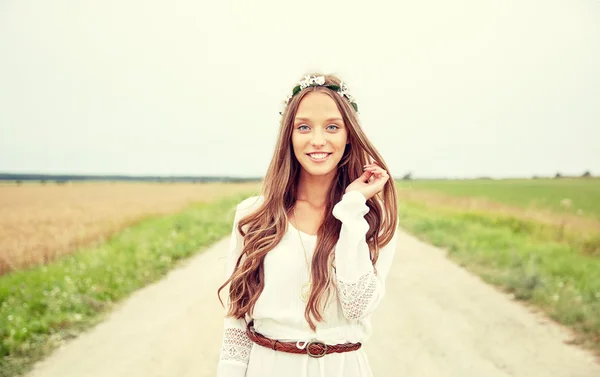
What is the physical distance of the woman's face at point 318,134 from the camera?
1851 millimetres

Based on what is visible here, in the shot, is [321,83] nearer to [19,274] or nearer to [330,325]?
[330,325]

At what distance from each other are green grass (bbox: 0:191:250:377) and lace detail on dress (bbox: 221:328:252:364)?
1.79 ft

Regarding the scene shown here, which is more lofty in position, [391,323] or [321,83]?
[321,83]

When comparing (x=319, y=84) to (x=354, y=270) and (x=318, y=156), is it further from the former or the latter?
(x=354, y=270)

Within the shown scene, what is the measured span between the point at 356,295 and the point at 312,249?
0.26 metres

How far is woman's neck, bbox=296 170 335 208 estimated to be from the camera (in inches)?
79.1

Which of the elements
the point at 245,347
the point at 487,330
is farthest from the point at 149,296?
the point at 245,347

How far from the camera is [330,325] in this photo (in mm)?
1738

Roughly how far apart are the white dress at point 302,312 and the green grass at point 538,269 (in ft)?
12.4

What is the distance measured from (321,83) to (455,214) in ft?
54.1

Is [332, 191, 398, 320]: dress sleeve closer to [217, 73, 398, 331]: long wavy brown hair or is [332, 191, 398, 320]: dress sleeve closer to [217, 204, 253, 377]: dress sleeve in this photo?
[217, 73, 398, 331]: long wavy brown hair

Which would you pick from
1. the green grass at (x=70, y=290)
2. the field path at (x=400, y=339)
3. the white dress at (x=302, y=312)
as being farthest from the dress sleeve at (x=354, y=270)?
the field path at (x=400, y=339)

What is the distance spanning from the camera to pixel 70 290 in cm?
589

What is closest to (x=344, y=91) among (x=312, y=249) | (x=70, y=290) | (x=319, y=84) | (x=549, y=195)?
(x=319, y=84)
